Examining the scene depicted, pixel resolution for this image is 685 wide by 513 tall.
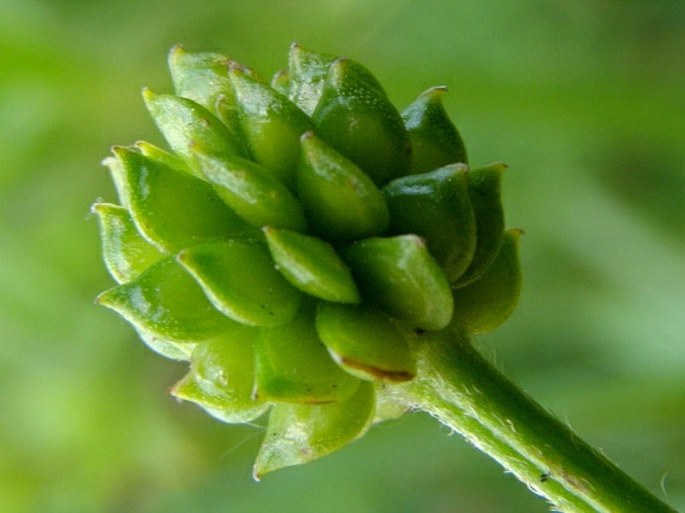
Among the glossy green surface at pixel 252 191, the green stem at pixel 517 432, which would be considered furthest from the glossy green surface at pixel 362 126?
the green stem at pixel 517 432

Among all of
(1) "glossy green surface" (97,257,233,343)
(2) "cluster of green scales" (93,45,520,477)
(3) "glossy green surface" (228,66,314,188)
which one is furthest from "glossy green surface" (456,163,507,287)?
(1) "glossy green surface" (97,257,233,343)

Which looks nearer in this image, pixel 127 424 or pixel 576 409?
pixel 576 409

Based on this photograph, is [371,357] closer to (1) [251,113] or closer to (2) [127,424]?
(1) [251,113]

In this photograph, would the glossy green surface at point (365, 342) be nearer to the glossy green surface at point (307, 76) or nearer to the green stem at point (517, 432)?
the green stem at point (517, 432)

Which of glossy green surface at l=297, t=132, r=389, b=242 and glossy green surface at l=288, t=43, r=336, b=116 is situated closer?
glossy green surface at l=297, t=132, r=389, b=242

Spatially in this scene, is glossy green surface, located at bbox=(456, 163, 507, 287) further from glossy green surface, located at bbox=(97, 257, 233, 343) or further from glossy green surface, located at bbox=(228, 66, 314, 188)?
glossy green surface, located at bbox=(97, 257, 233, 343)

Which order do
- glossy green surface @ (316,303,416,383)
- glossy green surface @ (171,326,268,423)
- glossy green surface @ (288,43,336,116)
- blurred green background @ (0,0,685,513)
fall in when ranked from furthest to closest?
blurred green background @ (0,0,685,513) → glossy green surface @ (288,43,336,116) → glossy green surface @ (171,326,268,423) → glossy green surface @ (316,303,416,383)

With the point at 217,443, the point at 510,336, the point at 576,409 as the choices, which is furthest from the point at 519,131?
the point at 217,443
